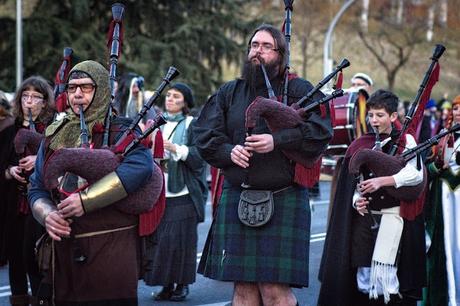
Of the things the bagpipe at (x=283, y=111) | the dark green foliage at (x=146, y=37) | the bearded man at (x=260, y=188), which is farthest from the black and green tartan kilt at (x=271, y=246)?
the dark green foliage at (x=146, y=37)

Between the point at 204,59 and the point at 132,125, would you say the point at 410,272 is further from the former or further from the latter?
the point at 204,59

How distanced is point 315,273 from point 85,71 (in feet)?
16.3

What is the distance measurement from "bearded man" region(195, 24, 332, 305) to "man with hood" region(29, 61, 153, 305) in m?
0.68

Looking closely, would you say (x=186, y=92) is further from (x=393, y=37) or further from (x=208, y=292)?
(x=393, y=37)

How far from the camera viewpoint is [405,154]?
5.75m

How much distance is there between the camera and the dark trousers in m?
6.39

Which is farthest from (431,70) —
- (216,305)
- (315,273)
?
(315,273)

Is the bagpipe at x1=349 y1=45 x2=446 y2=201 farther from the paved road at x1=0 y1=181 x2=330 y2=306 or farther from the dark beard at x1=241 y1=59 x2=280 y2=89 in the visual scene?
the paved road at x1=0 y1=181 x2=330 y2=306

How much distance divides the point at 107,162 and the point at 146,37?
21701 mm

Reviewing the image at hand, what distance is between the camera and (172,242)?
7797mm

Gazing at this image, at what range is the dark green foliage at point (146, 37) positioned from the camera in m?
23.9

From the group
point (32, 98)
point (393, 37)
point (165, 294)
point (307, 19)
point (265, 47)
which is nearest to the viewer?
point (265, 47)

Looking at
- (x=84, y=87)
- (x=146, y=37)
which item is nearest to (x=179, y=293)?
(x=84, y=87)

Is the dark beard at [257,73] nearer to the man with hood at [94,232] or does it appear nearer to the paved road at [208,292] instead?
the man with hood at [94,232]
